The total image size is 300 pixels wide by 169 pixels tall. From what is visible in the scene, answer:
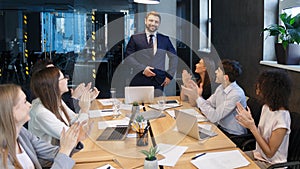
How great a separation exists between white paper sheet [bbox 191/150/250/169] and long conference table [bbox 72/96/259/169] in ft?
0.11

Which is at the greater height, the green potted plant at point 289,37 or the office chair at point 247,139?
the green potted plant at point 289,37

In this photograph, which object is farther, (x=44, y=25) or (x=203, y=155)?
(x=44, y=25)

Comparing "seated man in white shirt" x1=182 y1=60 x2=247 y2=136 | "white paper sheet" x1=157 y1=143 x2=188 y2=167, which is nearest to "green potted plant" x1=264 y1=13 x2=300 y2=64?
"seated man in white shirt" x1=182 y1=60 x2=247 y2=136

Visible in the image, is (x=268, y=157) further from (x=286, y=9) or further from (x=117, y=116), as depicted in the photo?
(x=286, y=9)

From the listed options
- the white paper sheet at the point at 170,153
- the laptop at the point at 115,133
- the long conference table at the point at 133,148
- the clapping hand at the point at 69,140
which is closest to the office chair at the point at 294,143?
the long conference table at the point at 133,148

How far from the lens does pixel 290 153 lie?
7.61 ft

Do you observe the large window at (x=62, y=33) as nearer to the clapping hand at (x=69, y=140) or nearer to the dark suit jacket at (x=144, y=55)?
the dark suit jacket at (x=144, y=55)

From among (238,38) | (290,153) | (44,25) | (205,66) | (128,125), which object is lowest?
(290,153)

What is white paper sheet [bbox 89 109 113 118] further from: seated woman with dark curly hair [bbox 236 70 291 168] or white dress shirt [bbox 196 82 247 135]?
seated woman with dark curly hair [bbox 236 70 291 168]

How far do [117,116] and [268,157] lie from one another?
1.23m

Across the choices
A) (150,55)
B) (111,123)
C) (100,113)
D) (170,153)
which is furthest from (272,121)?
(150,55)

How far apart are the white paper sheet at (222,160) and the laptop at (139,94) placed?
1.59 m

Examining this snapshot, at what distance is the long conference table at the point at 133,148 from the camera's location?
71.3 inches

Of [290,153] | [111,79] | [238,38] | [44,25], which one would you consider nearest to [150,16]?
[238,38]
